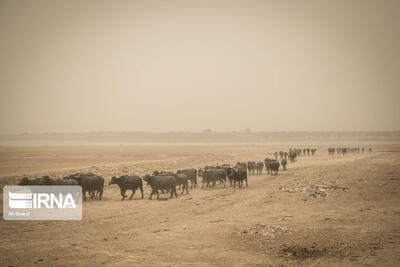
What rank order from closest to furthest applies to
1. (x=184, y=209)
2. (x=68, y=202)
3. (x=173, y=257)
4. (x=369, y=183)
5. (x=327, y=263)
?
(x=327, y=263) → (x=173, y=257) → (x=184, y=209) → (x=68, y=202) → (x=369, y=183)

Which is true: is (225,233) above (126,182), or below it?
below

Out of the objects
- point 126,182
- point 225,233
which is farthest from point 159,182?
point 225,233

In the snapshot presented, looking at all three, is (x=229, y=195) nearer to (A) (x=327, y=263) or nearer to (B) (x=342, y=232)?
(B) (x=342, y=232)

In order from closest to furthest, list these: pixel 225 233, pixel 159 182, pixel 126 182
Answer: pixel 225 233 → pixel 159 182 → pixel 126 182

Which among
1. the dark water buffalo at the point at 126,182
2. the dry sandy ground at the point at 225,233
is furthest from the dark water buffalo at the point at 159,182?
the dry sandy ground at the point at 225,233

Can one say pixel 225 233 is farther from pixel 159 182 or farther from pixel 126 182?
pixel 126 182

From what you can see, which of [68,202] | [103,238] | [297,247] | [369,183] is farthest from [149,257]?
[369,183]

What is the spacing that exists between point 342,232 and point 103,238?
777 cm

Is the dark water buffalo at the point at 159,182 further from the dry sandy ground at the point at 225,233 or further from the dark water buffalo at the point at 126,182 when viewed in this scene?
the dry sandy ground at the point at 225,233

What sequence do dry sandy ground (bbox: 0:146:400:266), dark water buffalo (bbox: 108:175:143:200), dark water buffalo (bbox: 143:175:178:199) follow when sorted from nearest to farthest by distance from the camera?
dry sandy ground (bbox: 0:146:400:266)
dark water buffalo (bbox: 143:175:178:199)
dark water buffalo (bbox: 108:175:143:200)

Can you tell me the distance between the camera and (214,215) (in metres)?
12.5

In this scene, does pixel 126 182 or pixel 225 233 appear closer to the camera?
pixel 225 233

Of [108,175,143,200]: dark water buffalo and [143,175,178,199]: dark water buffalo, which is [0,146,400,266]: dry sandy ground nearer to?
[143,175,178,199]: dark water buffalo

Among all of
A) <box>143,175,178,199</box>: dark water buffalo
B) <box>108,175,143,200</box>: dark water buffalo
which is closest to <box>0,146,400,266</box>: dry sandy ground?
<box>143,175,178,199</box>: dark water buffalo
